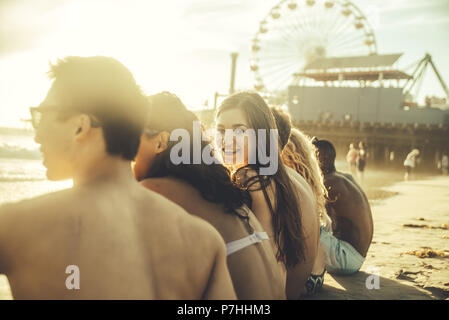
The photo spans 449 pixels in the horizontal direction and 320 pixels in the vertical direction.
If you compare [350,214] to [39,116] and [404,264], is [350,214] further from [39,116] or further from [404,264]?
[39,116]

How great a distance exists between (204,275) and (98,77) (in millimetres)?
617

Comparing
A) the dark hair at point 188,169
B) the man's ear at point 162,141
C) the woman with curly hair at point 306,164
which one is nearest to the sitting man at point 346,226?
the woman with curly hair at point 306,164

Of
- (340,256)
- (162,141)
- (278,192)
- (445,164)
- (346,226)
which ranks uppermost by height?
(162,141)

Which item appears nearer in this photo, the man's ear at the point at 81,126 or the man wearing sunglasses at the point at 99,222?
the man wearing sunglasses at the point at 99,222

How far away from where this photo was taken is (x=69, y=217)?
1004 mm

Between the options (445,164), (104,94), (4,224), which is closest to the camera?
(4,224)

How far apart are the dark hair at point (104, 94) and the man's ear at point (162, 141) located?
60cm

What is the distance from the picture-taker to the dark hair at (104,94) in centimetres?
112

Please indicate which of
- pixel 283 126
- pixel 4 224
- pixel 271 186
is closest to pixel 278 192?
pixel 271 186

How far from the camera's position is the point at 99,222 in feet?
3.40

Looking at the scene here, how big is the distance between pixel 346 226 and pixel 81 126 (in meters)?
3.17

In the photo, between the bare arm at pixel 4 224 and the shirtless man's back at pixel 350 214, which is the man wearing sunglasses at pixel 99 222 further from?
the shirtless man's back at pixel 350 214

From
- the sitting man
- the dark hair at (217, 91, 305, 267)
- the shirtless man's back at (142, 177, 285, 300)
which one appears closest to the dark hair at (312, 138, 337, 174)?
the sitting man

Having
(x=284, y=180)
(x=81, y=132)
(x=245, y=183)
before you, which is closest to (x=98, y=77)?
(x=81, y=132)
